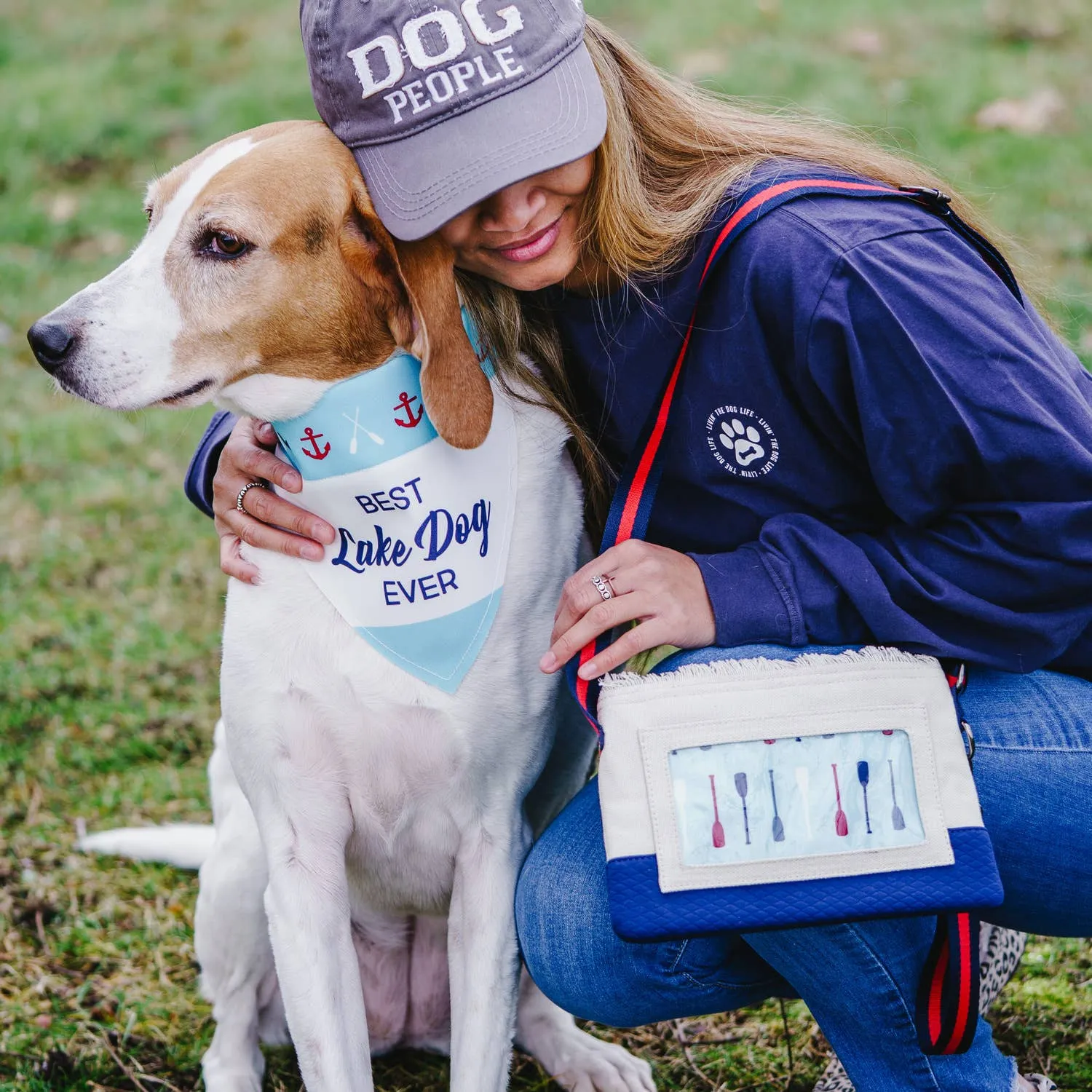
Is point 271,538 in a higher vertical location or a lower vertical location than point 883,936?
higher

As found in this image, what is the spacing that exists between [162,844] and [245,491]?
106 centimetres

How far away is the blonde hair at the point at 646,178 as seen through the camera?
2.17 metres

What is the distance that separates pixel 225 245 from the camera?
6.93 feet

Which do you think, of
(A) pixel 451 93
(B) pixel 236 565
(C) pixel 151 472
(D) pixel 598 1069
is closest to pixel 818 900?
(D) pixel 598 1069

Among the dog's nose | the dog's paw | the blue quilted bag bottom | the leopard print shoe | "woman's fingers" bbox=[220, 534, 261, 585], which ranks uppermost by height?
the dog's nose

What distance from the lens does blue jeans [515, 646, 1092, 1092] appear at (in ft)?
6.72

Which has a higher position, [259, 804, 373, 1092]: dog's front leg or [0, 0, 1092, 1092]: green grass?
[259, 804, 373, 1092]: dog's front leg

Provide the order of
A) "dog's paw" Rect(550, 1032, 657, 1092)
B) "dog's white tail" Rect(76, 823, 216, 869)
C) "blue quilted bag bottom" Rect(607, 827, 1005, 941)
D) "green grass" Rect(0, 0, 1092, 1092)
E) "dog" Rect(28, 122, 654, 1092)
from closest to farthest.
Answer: "blue quilted bag bottom" Rect(607, 827, 1005, 941) < "dog" Rect(28, 122, 654, 1092) < "dog's paw" Rect(550, 1032, 657, 1092) < "green grass" Rect(0, 0, 1092, 1092) < "dog's white tail" Rect(76, 823, 216, 869)

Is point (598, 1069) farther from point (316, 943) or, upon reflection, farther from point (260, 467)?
point (260, 467)

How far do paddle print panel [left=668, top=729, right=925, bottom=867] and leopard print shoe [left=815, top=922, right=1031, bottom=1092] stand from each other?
0.59 m

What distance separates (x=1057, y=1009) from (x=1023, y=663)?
90 cm

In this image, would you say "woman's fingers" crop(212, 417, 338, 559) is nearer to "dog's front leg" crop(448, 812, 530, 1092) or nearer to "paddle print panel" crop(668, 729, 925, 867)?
"dog's front leg" crop(448, 812, 530, 1092)

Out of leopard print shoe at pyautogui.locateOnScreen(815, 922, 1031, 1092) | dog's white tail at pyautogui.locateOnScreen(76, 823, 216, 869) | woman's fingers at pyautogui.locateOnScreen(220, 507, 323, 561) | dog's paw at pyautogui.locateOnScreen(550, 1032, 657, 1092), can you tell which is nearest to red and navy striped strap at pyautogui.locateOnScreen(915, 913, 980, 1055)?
leopard print shoe at pyautogui.locateOnScreen(815, 922, 1031, 1092)

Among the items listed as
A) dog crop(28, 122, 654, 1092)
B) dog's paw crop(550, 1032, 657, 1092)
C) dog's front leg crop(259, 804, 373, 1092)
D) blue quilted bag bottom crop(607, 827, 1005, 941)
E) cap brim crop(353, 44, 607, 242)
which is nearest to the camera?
blue quilted bag bottom crop(607, 827, 1005, 941)
